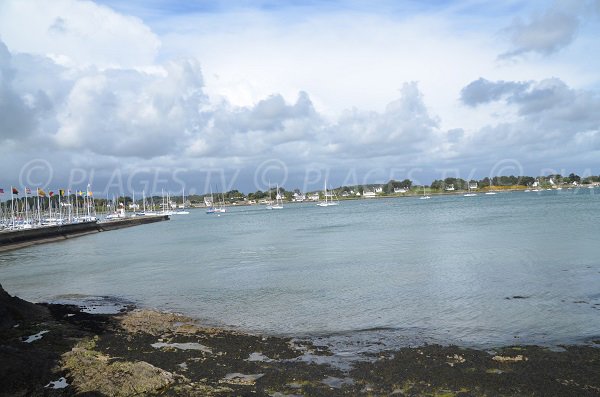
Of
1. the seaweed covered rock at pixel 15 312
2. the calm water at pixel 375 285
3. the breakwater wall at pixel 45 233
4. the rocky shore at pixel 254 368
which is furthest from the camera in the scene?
the breakwater wall at pixel 45 233

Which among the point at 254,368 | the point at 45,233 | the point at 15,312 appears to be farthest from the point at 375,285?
the point at 45,233

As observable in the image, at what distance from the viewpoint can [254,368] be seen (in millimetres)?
13664

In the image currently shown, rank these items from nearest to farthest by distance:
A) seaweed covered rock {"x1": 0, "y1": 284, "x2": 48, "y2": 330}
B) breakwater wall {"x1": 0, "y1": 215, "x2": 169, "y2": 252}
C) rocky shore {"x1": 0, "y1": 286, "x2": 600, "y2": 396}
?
rocky shore {"x1": 0, "y1": 286, "x2": 600, "y2": 396}, seaweed covered rock {"x1": 0, "y1": 284, "x2": 48, "y2": 330}, breakwater wall {"x1": 0, "y1": 215, "x2": 169, "y2": 252}

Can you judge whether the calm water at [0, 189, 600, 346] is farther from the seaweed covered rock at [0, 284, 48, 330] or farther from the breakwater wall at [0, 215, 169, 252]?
the breakwater wall at [0, 215, 169, 252]

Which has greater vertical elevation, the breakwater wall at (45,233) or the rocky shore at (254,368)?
the rocky shore at (254,368)

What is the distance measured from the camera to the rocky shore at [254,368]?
38.2 ft

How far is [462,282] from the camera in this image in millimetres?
27219

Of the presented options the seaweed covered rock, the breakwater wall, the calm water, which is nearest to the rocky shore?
the seaweed covered rock

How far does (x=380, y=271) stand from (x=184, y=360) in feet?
65.7

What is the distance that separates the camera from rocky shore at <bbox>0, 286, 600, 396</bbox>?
11633 mm

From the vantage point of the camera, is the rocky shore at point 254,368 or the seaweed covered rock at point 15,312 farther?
the seaweed covered rock at point 15,312

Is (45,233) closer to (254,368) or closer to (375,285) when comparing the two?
(375,285)

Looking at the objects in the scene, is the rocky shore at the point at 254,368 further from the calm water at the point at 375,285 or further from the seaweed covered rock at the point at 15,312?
the calm water at the point at 375,285

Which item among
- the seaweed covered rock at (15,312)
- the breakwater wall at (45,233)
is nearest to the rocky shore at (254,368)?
the seaweed covered rock at (15,312)
